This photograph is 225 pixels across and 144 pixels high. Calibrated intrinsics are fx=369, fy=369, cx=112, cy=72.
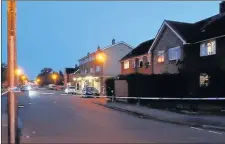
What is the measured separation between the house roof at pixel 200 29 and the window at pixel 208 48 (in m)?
0.51

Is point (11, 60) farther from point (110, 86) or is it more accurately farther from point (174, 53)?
point (110, 86)

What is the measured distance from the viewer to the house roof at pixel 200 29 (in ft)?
104

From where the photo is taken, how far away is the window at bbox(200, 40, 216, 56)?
30.7 m

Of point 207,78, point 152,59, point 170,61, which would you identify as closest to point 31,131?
point 207,78

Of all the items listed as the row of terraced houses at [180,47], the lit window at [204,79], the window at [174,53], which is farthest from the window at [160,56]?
the lit window at [204,79]

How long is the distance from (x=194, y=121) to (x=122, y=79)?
1677 cm

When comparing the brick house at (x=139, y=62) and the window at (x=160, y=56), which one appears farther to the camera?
the brick house at (x=139, y=62)

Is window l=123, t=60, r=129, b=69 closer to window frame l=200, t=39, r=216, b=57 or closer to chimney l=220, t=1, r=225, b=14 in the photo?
chimney l=220, t=1, r=225, b=14

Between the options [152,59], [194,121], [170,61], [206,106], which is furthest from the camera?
[152,59]

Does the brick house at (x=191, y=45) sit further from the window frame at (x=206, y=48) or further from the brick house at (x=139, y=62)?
the brick house at (x=139, y=62)

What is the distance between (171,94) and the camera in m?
32.6

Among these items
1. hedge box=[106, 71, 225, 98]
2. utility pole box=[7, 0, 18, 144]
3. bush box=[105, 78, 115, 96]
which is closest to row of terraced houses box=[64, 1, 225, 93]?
hedge box=[106, 71, 225, 98]

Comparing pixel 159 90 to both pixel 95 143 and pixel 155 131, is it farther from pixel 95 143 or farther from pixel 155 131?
pixel 95 143

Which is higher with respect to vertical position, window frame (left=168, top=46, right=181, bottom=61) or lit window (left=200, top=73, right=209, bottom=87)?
window frame (left=168, top=46, right=181, bottom=61)
